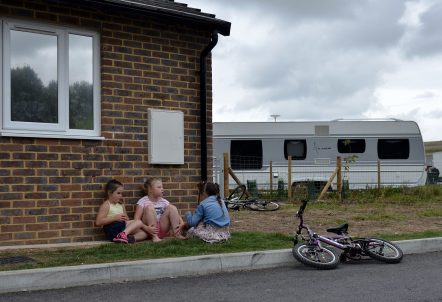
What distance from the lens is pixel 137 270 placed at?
6.45m

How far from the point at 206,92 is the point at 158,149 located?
1191 millimetres

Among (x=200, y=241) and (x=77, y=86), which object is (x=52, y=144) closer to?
(x=77, y=86)

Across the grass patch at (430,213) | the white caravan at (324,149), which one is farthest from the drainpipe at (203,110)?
the white caravan at (324,149)

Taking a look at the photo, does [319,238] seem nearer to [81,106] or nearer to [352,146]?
[81,106]

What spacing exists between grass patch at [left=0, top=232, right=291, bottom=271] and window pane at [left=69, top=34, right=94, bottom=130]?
1.69m

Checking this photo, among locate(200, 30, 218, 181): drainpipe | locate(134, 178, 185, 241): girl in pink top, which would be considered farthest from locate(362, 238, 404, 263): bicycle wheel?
locate(200, 30, 218, 181): drainpipe

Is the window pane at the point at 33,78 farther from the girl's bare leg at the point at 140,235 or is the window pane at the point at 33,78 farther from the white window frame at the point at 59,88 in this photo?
the girl's bare leg at the point at 140,235

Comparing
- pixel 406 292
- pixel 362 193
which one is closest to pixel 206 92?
pixel 406 292

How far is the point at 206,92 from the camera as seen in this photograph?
29.7 feet

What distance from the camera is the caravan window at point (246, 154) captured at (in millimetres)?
19172

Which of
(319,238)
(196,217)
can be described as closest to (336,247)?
(319,238)

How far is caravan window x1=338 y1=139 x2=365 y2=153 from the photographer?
19578 mm

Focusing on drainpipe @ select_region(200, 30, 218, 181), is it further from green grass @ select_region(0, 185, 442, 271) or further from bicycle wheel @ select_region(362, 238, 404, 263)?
Answer: bicycle wheel @ select_region(362, 238, 404, 263)

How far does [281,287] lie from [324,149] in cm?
1369
